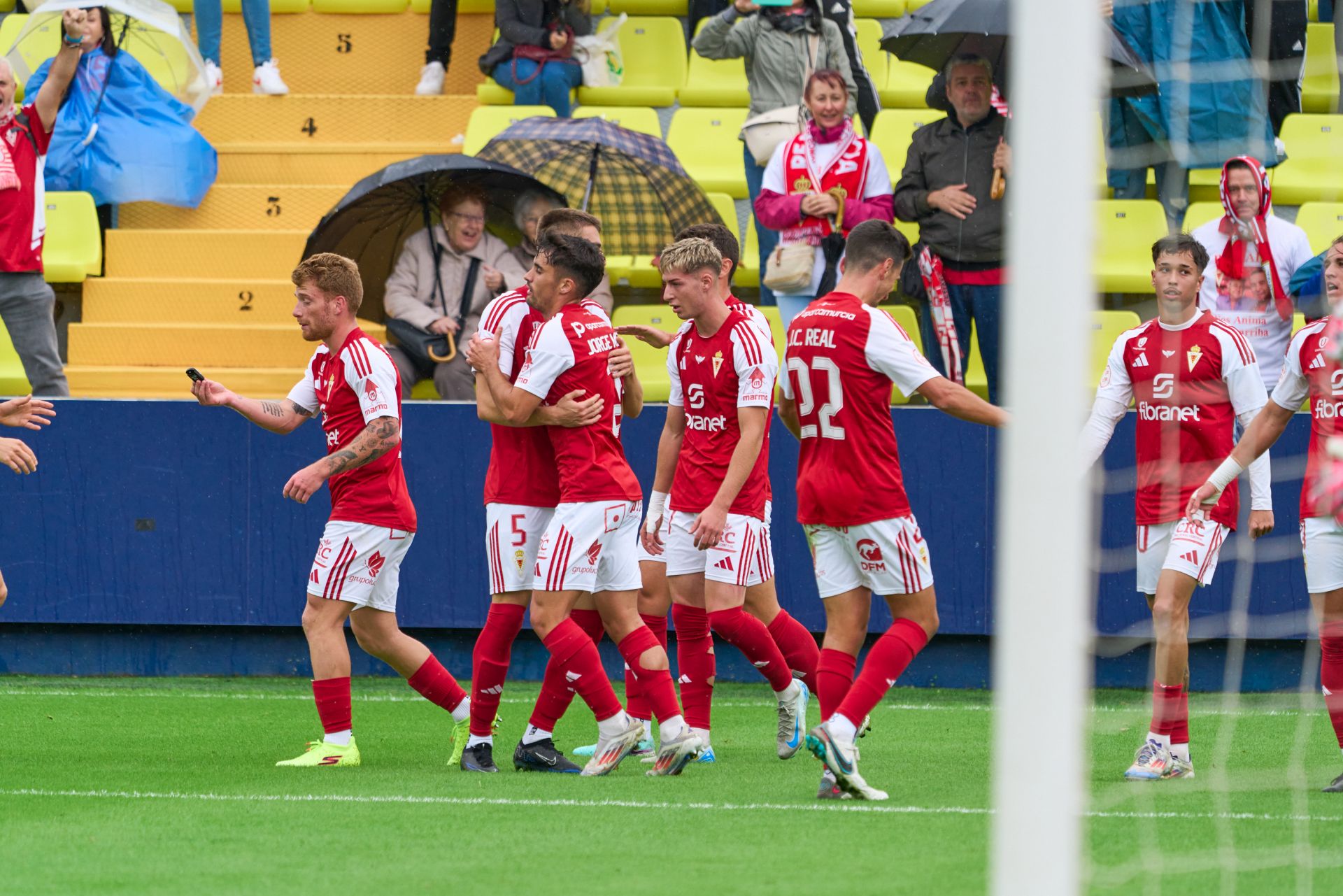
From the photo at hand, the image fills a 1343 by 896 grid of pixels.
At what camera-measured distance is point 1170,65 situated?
10648 millimetres

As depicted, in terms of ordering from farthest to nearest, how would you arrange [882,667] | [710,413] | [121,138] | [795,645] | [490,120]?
[490,120], [121,138], [795,645], [710,413], [882,667]

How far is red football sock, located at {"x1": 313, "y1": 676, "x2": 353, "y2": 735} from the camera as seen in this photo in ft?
23.2

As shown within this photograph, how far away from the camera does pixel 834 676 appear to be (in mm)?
6352

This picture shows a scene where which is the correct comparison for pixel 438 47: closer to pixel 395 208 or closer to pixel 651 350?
pixel 395 208

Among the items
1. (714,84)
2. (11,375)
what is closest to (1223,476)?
(11,375)

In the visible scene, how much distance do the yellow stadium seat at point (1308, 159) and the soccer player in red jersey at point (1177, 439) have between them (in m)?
5.46

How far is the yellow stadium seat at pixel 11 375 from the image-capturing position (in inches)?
437

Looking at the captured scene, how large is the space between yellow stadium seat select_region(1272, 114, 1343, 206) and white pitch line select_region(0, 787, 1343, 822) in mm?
7249

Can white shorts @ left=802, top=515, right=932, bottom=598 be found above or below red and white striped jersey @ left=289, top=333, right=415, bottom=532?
below

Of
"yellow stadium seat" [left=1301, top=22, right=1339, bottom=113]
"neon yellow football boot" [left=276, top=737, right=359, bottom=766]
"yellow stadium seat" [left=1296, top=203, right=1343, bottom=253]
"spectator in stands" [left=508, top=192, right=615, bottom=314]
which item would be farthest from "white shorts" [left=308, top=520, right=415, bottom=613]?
"yellow stadium seat" [left=1301, top=22, right=1339, bottom=113]

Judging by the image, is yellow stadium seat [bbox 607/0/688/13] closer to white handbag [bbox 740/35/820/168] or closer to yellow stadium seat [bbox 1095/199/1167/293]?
white handbag [bbox 740/35/820/168]

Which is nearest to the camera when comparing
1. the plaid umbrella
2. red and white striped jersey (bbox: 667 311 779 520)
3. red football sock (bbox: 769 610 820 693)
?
red and white striped jersey (bbox: 667 311 779 520)

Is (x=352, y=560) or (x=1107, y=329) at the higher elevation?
(x=1107, y=329)

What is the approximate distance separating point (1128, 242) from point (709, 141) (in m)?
3.34
